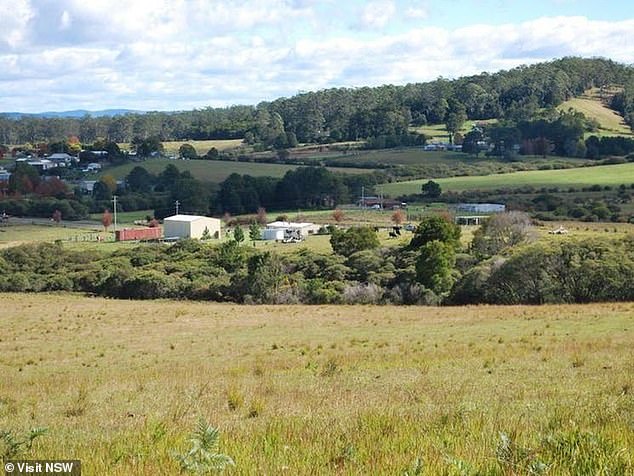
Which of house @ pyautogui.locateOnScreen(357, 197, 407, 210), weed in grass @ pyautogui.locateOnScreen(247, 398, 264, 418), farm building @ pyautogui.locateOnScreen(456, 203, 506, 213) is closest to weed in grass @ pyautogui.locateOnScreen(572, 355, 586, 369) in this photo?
weed in grass @ pyautogui.locateOnScreen(247, 398, 264, 418)

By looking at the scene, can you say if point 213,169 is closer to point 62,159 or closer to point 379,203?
point 379,203

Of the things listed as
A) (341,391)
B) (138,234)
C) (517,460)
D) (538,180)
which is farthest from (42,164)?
(517,460)

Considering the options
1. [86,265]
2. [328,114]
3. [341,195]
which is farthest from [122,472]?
[328,114]

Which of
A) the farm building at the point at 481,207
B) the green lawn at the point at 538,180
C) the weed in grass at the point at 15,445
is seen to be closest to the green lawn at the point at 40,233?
the green lawn at the point at 538,180

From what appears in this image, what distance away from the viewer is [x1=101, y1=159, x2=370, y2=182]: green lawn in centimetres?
11681

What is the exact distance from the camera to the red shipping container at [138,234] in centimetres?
7969

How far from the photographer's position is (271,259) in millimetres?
53719

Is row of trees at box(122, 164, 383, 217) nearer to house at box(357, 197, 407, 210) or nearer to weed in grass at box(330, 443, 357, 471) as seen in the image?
house at box(357, 197, 407, 210)

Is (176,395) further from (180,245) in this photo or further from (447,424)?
(180,245)

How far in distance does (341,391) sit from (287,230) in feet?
213

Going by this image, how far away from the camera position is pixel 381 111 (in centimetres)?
15438

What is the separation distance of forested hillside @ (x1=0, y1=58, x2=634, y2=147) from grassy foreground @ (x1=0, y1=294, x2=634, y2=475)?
407 ft

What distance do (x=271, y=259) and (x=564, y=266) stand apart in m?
19.8

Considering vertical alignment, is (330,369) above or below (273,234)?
above
